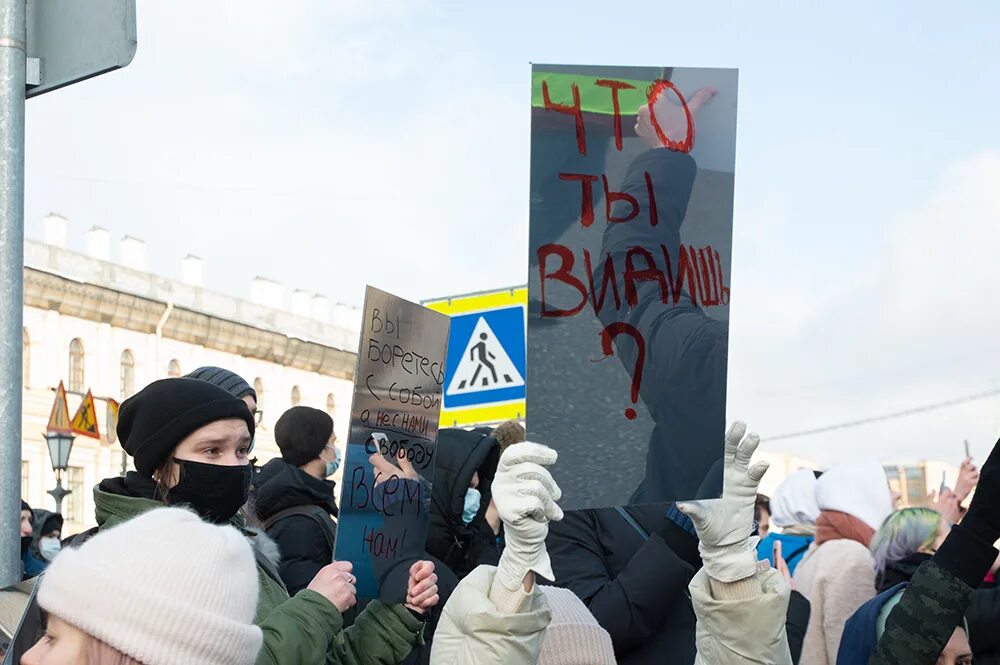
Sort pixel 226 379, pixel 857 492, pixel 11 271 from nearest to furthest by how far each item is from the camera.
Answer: pixel 11 271 < pixel 226 379 < pixel 857 492

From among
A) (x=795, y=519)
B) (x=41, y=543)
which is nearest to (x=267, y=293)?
(x=41, y=543)

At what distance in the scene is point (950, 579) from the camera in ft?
7.92

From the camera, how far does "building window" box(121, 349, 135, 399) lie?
43.1 metres

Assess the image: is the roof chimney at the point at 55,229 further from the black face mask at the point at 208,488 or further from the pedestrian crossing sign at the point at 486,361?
the black face mask at the point at 208,488

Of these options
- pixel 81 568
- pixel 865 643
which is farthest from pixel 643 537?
pixel 81 568

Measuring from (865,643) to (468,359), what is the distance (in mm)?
6078

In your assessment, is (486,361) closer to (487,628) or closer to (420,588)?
(420,588)

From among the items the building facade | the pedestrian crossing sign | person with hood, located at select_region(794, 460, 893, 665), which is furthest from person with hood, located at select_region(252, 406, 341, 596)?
the building facade

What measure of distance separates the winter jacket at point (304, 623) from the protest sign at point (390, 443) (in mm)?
68

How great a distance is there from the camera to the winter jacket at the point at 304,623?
291 cm

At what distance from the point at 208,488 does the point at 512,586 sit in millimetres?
724

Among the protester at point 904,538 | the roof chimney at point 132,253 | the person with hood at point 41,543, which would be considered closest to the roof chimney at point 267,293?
the roof chimney at point 132,253

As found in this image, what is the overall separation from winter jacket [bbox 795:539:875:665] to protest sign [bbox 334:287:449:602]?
2.25 metres

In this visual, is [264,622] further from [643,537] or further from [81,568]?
[643,537]
